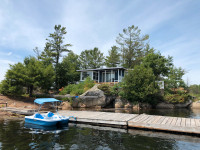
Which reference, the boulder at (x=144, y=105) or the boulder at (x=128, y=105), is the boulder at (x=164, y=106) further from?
the boulder at (x=128, y=105)

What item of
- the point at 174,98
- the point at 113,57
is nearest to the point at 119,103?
the point at 174,98

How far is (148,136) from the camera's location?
8594 millimetres

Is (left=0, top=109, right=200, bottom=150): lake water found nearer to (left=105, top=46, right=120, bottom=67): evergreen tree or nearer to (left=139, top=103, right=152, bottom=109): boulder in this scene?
(left=139, top=103, right=152, bottom=109): boulder

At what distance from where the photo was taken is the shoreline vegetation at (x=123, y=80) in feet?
73.6

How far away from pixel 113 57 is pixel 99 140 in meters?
35.6

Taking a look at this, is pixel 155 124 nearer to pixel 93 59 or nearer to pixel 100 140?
pixel 100 140

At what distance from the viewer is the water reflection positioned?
23.1 feet

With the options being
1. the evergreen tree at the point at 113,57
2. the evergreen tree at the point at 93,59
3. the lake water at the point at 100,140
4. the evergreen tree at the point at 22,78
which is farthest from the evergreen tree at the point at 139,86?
the evergreen tree at the point at 93,59

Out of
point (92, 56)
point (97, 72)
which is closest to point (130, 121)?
point (97, 72)

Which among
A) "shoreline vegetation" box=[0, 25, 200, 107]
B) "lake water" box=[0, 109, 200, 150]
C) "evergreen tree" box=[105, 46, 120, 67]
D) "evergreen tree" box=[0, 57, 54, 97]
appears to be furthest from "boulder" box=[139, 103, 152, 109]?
"evergreen tree" box=[105, 46, 120, 67]

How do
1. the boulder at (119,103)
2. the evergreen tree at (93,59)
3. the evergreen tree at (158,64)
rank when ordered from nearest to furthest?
the boulder at (119,103) → the evergreen tree at (158,64) → the evergreen tree at (93,59)

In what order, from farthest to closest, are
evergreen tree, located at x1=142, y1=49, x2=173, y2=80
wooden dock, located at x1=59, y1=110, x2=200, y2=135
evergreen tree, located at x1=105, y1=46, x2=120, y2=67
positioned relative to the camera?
1. evergreen tree, located at x1=105, y1=46, x2=120, y2=67
2. evergreen tree, located at x1=142, y1=49, x2=173, y2=80
3. wooden dock, located at x1=59, y1=110, x2=200, y2=135

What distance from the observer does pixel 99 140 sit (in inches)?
316

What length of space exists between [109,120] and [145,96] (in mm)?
13361
